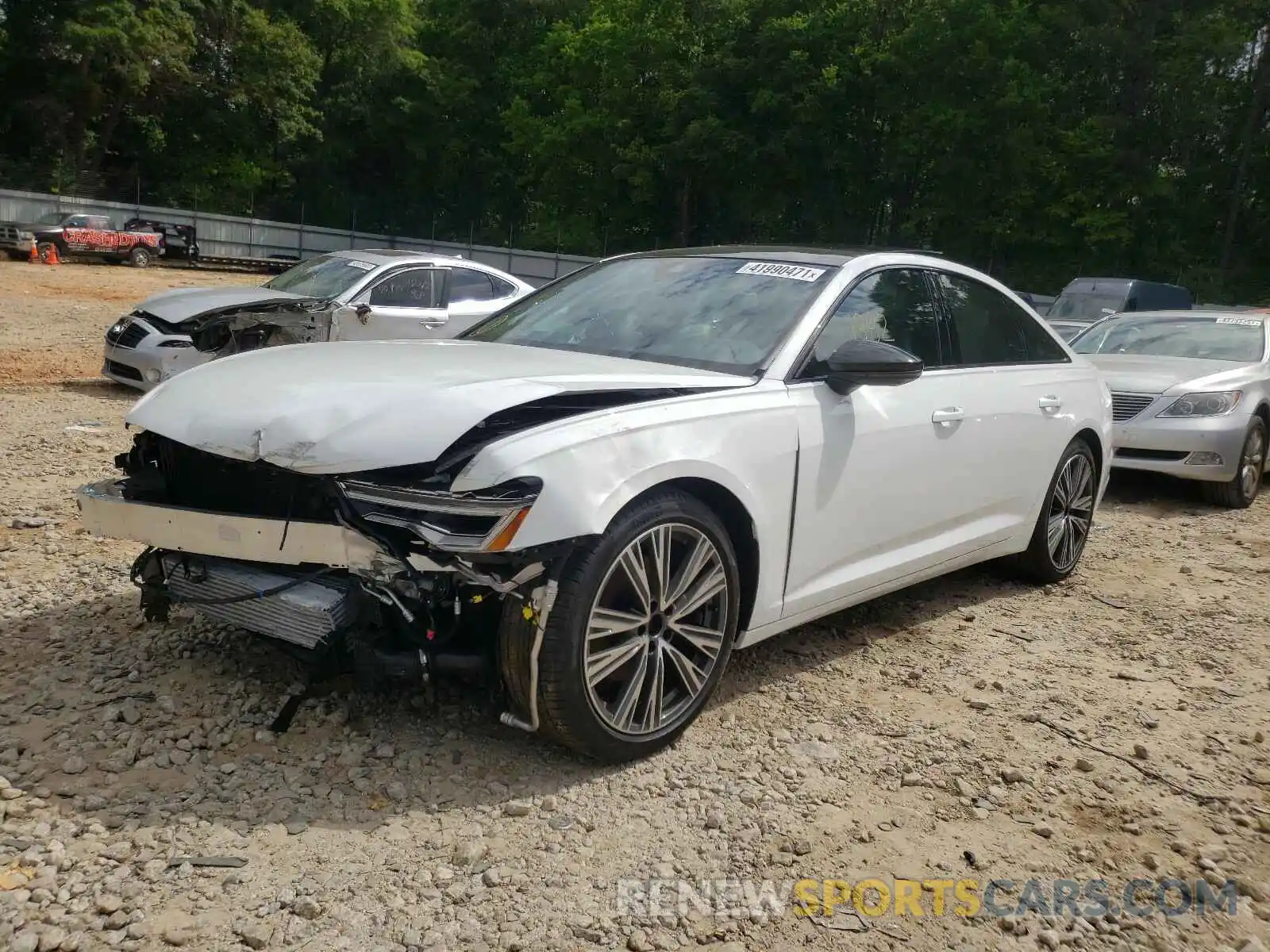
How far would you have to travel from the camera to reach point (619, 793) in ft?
10.2

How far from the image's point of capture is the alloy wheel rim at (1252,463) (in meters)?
8.08

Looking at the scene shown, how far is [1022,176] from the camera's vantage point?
36.0 m

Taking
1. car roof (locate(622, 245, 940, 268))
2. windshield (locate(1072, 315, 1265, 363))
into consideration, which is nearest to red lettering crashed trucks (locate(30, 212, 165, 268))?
windshield (locate(1072, 315, 1265, 363))

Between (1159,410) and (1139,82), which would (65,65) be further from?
(1159,410)

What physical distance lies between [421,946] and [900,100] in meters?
41.3

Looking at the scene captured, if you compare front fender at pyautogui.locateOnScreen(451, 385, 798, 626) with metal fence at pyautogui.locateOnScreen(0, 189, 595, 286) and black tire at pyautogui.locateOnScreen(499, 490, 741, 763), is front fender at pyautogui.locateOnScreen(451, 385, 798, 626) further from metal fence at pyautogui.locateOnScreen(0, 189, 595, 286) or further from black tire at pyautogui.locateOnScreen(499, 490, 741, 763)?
metal fence at pyautogui.locateOnScreen(0, 189, 595, 286)

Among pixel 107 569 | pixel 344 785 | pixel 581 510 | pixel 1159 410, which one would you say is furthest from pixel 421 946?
pixel 1159 410

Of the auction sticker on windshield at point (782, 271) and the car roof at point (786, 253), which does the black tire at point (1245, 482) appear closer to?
the car roof at point (786, 253)

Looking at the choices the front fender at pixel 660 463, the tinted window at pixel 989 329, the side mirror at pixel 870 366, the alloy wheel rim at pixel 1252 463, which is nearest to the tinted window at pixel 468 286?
the tinted window at pixel 989 329

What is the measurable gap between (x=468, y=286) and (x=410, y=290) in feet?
2.34

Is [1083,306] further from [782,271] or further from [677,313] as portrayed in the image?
[677,313]

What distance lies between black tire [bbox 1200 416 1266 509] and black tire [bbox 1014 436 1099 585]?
3.09m

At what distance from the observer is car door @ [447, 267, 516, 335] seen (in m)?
10.5

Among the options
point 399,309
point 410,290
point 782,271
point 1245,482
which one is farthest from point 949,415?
point 410,290
